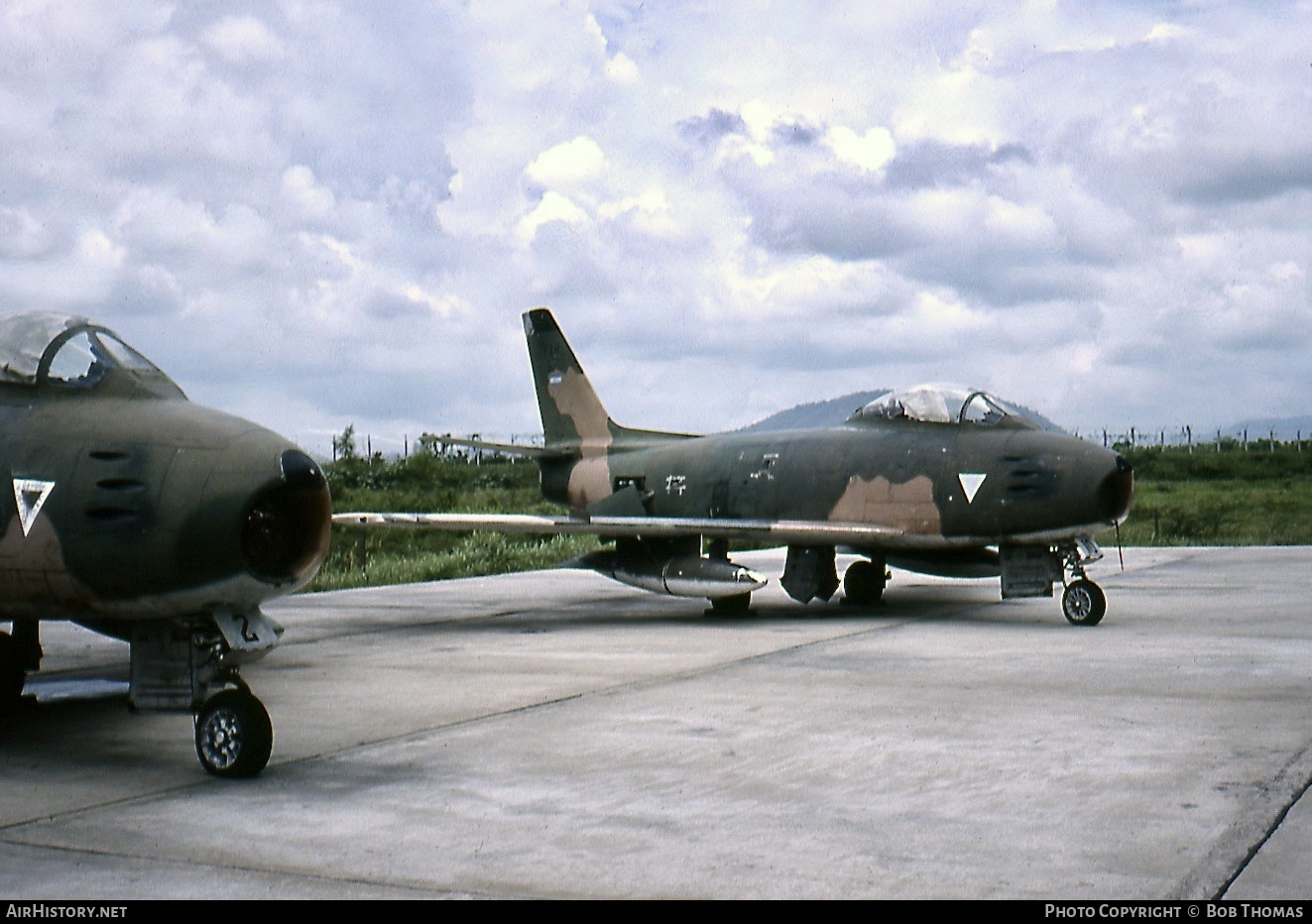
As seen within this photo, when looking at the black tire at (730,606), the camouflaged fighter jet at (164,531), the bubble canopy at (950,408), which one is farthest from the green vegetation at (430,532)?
the camouflaged fighter jet at (164,531)

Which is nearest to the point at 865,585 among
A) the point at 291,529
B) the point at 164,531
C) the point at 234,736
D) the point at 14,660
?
the point at 14,660

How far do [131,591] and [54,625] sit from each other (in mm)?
8631

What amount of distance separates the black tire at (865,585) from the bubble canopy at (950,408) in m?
2.02

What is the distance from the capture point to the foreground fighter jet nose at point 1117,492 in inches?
496

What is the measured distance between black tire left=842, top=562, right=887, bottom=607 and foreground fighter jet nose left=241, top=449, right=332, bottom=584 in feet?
33.2

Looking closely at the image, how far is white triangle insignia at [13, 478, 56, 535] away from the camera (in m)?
6.25

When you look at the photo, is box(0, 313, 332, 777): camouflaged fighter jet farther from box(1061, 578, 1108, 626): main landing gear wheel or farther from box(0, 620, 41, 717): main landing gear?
box(1061, 578, 1108, 626): main landing gear wheel

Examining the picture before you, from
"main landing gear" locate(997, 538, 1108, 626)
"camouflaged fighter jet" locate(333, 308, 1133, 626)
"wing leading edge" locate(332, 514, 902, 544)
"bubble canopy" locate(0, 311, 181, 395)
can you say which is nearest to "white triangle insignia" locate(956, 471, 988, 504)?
"camouflaged fighter jet" locate(333, 308, 1133, 626)

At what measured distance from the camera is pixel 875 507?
1399 cm

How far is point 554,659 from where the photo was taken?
426 inches

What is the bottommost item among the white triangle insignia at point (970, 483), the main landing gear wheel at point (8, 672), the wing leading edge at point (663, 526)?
the main landing gear wheel at point (8, 672)

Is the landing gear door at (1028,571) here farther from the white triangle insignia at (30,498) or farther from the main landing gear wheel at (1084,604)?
the white triangle insignia at (30,498)

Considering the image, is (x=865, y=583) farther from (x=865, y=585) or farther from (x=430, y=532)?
(x=430, y=532)

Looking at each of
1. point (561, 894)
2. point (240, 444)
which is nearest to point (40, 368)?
point (240, 444)
